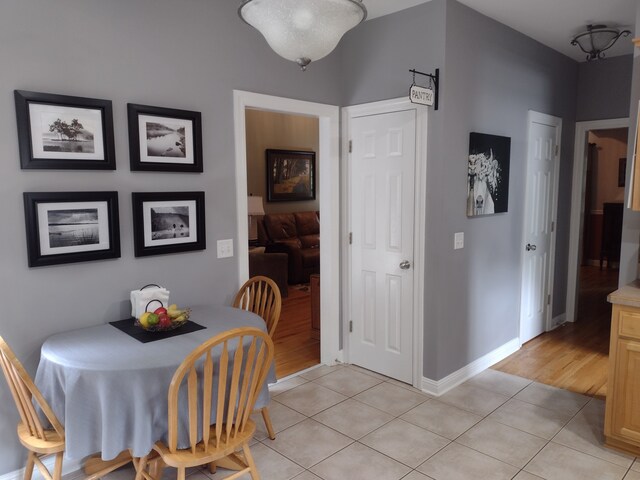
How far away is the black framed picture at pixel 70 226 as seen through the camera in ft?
7.48

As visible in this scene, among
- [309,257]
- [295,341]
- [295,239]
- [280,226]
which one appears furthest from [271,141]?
[295,341]

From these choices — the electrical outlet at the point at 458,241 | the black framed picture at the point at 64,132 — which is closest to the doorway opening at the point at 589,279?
the electrical outlet at the point at 458,241

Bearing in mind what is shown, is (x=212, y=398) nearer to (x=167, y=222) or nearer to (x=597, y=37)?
(x=167, y=222)

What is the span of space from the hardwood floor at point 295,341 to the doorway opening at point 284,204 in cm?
3

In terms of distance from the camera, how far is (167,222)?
2.77 m

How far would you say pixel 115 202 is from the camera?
2.53 m

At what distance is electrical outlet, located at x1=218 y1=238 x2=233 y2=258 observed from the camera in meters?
3.05

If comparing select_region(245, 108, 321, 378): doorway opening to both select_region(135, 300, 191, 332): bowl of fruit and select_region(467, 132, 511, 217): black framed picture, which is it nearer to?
select_region(467, 132, 511, 217): black framed picture

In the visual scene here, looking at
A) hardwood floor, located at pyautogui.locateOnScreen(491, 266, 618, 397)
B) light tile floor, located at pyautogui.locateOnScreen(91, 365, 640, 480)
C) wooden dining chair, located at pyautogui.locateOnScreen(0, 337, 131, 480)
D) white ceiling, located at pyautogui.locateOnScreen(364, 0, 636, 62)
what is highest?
white ceiling, located at pyautogui.locateOnScreen(364, 0, 636, 62)

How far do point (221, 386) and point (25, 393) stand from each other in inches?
32.2

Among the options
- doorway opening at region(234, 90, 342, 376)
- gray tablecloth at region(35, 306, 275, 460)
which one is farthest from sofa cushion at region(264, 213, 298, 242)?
gray tablecloth at region(35, 306, 275, 460)

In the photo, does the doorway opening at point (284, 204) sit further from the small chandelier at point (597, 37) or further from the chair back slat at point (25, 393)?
the small chandelier at point (597, 37)

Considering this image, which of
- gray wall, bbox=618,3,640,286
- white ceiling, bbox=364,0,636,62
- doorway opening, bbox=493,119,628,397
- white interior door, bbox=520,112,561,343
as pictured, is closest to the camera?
gray wall, bbox=618,3,640,286

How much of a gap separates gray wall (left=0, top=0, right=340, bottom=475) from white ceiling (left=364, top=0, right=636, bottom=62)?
0.94 meters
